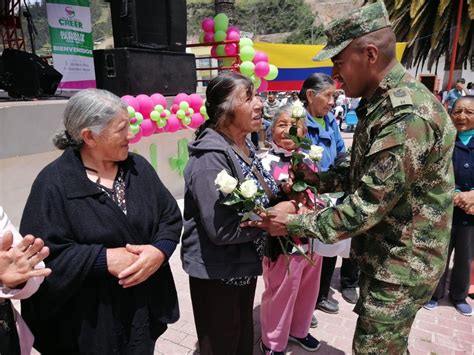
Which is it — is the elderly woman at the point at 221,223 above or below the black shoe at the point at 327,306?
above

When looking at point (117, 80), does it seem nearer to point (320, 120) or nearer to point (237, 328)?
point (320, 120)

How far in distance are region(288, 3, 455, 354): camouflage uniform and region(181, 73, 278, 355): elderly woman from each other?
31cm

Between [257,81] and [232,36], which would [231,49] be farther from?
[257,81]

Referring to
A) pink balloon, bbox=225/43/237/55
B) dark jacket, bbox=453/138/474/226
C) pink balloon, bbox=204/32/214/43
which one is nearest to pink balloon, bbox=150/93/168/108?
pink balloon, bbox=225/43/237/55

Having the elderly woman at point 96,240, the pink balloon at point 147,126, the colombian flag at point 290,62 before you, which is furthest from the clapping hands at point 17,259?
the colombian flag at point 290,62

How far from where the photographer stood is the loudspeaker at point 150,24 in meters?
5.29

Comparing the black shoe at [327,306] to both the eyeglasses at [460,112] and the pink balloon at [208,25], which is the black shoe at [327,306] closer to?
the eyeglasses at [460,112]

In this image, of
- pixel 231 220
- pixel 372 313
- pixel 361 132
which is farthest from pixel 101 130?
pixel 372 313

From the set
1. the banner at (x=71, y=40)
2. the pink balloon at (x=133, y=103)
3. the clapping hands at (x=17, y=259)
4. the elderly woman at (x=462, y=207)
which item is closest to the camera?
the clapping hands at (x=17, y=259)

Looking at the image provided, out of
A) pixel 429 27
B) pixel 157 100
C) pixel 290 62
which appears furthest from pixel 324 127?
pixel 429 27

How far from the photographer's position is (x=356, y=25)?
1.48 m

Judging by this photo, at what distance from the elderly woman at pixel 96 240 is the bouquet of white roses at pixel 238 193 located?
0.42m

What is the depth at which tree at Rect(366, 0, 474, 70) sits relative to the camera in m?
14.2

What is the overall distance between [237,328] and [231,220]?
26.4 inches
